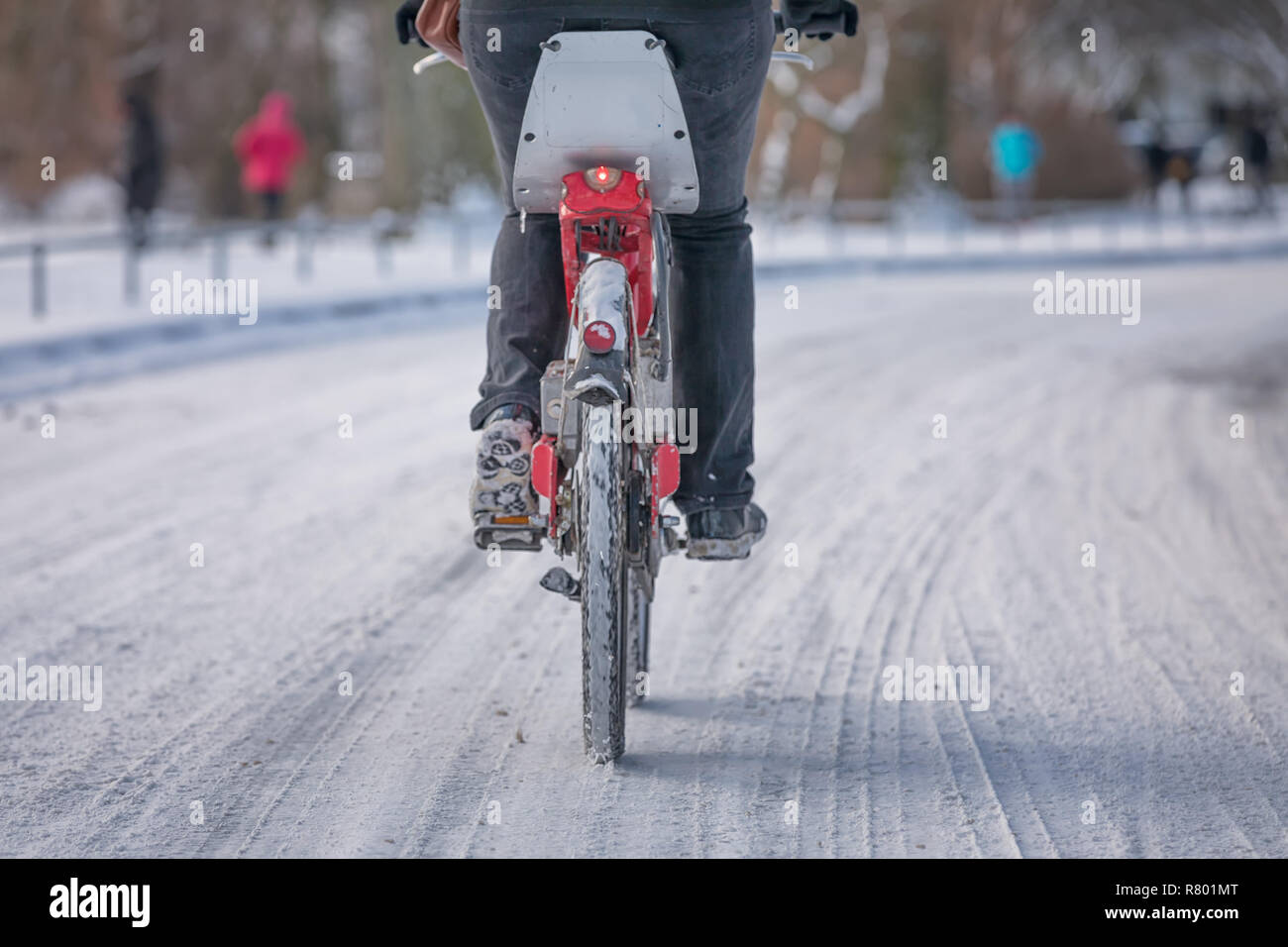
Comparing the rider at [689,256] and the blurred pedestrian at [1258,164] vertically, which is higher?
the blurred pedestrian at [1258,164]

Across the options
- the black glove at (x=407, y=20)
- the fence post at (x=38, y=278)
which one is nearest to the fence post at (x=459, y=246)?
the fence post at (x=38, y=278)

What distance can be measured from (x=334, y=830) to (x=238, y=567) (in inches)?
97.2

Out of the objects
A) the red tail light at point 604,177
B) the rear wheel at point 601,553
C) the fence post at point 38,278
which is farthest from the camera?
the fence post at point 38,278

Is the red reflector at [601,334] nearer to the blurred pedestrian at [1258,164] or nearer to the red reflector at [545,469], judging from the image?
the red reflector at [545,469]

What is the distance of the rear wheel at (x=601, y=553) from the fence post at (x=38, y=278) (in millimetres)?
10277

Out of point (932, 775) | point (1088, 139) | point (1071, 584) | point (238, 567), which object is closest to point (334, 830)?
point (932, 775)

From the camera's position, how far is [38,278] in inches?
509

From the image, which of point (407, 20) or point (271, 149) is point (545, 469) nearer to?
point (407, 20)

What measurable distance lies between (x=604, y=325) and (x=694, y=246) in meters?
0.53

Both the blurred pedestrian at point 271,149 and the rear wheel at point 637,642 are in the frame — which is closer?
the rear wheel at point 637,642

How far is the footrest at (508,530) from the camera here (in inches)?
149

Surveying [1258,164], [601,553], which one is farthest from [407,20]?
[1258,164]

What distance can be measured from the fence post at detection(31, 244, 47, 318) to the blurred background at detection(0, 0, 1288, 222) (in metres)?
7.24

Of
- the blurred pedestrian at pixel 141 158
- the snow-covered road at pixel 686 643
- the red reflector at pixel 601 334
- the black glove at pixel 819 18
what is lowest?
the snow-covered road at pixel 686 643
